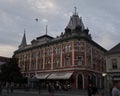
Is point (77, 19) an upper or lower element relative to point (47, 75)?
upper

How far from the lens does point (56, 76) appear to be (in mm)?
59312

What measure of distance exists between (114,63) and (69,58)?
632 inches

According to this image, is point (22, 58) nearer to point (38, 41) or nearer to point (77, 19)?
point (38, 41)

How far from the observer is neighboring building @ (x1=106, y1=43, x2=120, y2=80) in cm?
4341

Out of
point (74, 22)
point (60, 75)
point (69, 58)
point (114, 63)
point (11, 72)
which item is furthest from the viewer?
point (74, 22)

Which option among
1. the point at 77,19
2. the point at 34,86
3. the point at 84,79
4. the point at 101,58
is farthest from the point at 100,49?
the point at 34,86

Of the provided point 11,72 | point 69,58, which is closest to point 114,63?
point 69,58

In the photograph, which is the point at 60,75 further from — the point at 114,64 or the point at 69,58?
the point at 114,64

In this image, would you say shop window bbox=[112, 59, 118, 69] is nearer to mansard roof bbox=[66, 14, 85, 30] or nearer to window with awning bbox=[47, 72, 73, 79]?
window with awning bbox=[47, 72, 73, 79]

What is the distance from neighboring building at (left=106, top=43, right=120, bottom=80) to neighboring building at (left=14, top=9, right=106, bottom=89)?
472 inches

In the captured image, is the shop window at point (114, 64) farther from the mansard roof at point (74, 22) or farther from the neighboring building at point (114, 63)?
the mansard roof at point (74, 22)

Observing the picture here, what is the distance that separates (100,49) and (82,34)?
12.9 metres

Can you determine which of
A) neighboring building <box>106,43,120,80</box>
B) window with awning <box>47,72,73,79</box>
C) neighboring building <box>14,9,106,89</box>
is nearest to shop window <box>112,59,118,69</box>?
neighboring building <box>106,43,120,80</box>

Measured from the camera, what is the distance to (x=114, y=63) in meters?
44.1
